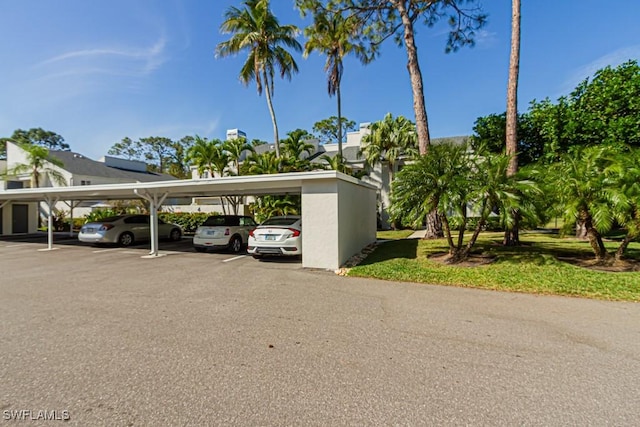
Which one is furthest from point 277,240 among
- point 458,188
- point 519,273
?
point 519,273

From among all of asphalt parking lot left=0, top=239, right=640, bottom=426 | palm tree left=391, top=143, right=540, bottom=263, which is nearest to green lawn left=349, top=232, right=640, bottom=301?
asphalt parking lot left=0, top=239, right=640, bottom=426

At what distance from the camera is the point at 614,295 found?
5.77 metres

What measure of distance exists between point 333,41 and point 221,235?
1385 centimetres

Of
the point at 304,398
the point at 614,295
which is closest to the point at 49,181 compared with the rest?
the point at 304,398

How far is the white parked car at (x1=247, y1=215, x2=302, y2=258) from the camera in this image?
8.91 meters

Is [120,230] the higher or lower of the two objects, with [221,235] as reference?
higher

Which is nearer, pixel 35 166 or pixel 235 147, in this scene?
pixel 235 147

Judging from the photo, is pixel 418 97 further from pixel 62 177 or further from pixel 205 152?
pixel 62 177

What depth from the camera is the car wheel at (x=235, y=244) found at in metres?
11.6

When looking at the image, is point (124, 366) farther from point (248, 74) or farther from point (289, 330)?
point (248, 74)

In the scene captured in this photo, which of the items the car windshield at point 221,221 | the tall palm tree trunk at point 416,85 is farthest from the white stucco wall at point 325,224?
the tall palm tree trunk at point 416,85

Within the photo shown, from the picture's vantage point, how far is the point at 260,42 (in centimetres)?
1883

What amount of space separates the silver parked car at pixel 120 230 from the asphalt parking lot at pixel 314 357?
7401 millimetres

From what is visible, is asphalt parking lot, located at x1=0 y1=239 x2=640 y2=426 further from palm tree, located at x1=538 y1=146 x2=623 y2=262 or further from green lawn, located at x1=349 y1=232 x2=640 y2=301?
palm tree, located at x1=538 y1=146 x2=623 y2=262
